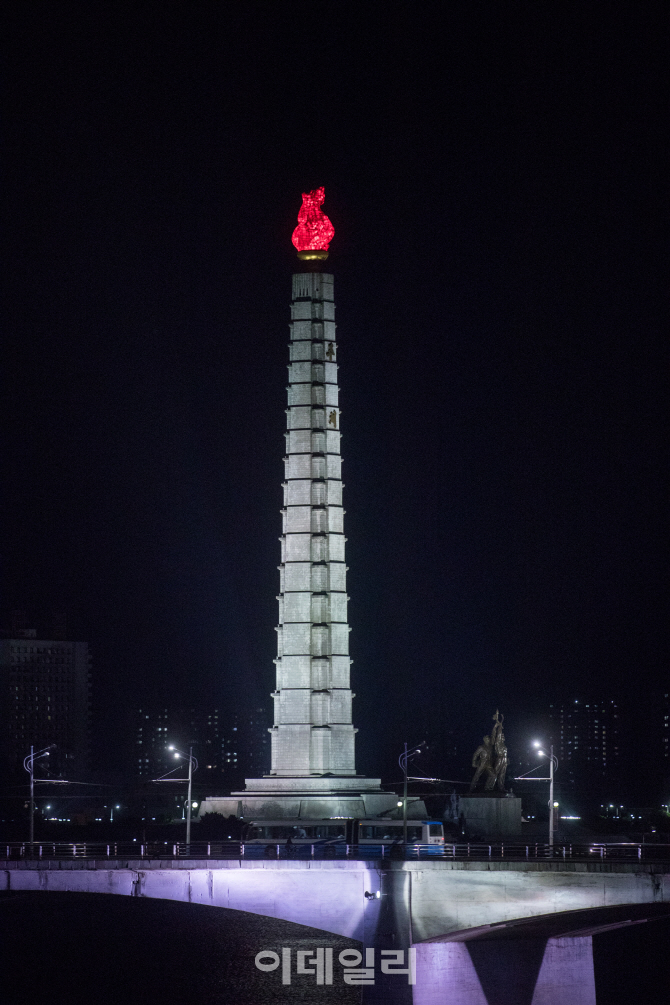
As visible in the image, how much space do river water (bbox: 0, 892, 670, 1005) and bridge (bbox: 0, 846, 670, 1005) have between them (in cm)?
178

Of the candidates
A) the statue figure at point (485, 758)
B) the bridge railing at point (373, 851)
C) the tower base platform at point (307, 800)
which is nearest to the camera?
the bridge railing at point (373, 851)

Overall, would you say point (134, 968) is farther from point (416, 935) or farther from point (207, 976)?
point (416, 935)

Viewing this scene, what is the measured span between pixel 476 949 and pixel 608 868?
7972 mm

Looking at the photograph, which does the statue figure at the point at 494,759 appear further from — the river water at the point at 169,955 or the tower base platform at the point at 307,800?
the river water at the point at 169,955

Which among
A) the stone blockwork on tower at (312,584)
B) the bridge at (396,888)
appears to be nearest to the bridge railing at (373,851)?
the bridge at (396,888)

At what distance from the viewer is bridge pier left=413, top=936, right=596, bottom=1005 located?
4597cm

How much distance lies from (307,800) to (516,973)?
124 ft

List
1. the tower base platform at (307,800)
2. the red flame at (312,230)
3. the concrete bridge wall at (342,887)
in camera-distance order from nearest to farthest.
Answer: the concrete bridge wall at (342,887)
the tower base platform at (307,800)
the red flame at (312,230)

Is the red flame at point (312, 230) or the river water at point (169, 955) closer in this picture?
the river water at point (169, 955)

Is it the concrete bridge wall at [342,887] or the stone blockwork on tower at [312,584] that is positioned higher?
the stone blockwork on tower at [312,584]

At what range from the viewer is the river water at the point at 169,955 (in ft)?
167

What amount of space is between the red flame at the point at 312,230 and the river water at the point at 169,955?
128ft

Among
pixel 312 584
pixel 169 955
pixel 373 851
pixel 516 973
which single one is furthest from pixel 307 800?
pixel 516 973

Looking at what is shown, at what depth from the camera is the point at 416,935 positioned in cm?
5447
